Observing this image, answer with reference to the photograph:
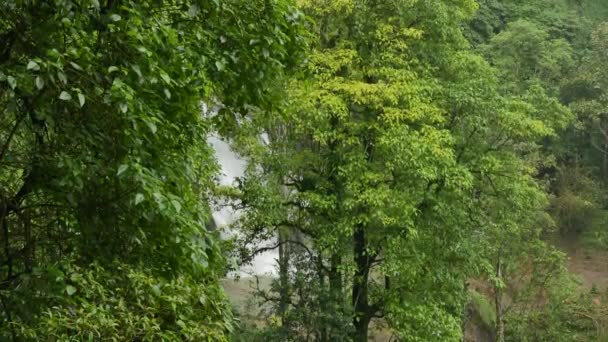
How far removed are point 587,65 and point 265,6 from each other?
3193 centimetres

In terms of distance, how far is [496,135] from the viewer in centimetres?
1580

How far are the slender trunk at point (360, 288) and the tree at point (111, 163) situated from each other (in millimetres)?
9388

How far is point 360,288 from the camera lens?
14.7 metres

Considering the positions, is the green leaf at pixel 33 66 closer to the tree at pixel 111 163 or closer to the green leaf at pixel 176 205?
the tree at pixel 111 163

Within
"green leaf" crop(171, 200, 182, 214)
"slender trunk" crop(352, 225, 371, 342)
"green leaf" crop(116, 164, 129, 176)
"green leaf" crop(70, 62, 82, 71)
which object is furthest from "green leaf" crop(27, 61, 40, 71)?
"slender trunk" crop(352, 225, 371, 342)

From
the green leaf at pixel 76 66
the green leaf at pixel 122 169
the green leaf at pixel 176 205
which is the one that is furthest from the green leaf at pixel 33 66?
the green leaf at pixel 176 205

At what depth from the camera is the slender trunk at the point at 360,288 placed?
14057 millimetres

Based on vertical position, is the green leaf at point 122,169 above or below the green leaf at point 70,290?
above

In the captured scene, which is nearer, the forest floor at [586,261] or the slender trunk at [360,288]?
the slender trunk at [360,288]

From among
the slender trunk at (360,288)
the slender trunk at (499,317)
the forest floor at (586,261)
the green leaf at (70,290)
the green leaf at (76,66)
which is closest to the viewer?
the green leaf at (70,290)

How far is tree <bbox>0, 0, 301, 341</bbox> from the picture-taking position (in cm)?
363

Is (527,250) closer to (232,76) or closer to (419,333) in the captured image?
(419,333)

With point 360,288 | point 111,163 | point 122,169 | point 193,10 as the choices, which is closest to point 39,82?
point 122,169

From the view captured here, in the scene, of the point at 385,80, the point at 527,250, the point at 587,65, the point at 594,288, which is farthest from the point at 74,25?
the point at 587,65
